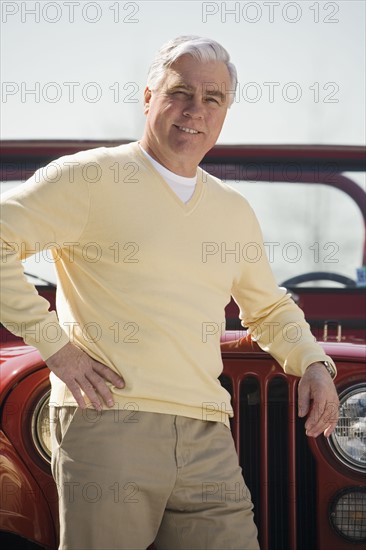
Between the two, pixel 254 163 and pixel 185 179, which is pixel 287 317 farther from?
pixel 254 163

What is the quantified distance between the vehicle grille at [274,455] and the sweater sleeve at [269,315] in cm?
10

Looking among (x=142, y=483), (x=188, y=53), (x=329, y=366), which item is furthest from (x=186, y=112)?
(x=142, y=483)

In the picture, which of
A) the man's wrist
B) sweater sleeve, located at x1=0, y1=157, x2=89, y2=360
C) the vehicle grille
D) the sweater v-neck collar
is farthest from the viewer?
the vehicle grille

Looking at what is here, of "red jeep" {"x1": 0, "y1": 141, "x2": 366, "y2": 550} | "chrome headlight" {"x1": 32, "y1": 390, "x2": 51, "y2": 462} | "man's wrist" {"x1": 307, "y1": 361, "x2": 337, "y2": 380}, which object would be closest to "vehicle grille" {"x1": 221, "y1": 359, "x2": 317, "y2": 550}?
"red jeep" {"x1": 0, "y1": 141, "x2": 366, "y2": 550}

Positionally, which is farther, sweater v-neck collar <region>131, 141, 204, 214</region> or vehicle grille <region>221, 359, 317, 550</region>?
vehicle grille <region>221, 359, 317, 550</region>

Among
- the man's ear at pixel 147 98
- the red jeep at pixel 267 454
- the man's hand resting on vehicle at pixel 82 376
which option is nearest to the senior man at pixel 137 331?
the man's hand resting on vehicle at pixel 82 376

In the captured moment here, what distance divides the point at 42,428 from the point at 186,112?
2.79 feet

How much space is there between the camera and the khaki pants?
1983mm

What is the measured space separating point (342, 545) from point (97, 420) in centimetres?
81

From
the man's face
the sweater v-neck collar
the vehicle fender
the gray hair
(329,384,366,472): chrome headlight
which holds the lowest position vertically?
the vehicle fender

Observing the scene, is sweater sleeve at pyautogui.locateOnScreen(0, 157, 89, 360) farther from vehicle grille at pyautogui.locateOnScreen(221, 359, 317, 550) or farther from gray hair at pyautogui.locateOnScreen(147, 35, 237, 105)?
vehicle grille at pyautogui.locateOnScreen(221, 359, 317, 550)

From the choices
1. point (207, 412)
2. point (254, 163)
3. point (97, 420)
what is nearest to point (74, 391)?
point (97, 420)

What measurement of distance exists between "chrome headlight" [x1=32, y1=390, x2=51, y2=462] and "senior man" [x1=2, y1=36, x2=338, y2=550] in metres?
0.23

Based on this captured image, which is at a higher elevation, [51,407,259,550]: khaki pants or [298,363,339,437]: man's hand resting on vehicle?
[298,363,339,437]: man's hand resting on vehicle
